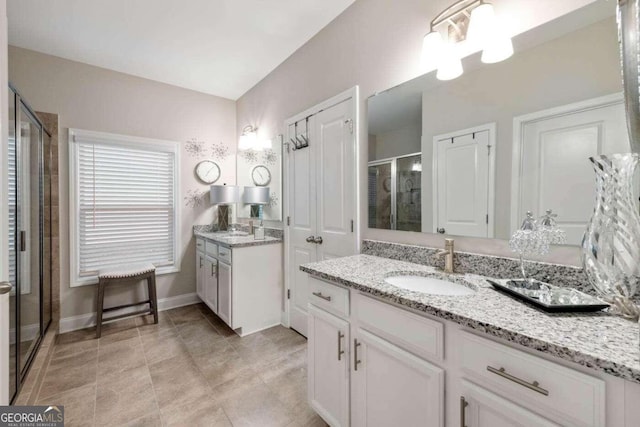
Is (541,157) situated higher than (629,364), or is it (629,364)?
(541,157)

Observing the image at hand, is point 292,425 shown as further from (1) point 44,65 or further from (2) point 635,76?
(1) point 44,65

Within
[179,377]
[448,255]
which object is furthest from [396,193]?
[179,377]

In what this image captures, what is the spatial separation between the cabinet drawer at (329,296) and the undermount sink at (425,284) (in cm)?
22

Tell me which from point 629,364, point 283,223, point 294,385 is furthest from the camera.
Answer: point 283,223

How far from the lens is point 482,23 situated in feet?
3.94

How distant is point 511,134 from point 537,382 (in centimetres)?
99

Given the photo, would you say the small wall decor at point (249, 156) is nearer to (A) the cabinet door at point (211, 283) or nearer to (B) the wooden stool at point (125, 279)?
(A) the cabinet door at point (211, 283)

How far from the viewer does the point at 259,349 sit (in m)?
2.26

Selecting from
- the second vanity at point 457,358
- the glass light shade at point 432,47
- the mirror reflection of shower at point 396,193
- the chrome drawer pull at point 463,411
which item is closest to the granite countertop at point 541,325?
the second vanity at point 457,358

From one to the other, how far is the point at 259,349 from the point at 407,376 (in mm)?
1599

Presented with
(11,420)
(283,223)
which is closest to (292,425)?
(11,420)

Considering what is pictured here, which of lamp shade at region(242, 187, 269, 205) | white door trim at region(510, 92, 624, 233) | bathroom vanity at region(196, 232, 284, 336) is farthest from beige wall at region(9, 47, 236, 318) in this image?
white door trim at region(510, 92, 624, 233)

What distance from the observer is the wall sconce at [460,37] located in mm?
1191

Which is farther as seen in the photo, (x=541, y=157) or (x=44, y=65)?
(x=44, y=65)
